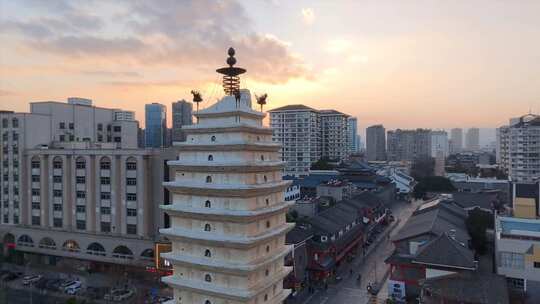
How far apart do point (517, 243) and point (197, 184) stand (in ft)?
85.6

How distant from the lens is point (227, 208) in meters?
16.4

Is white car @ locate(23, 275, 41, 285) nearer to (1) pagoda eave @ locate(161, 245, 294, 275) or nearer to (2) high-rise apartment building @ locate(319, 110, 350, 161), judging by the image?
(1) pagoda eave @ locate(161, 245, 294, 275)

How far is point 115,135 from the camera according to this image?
179 ft

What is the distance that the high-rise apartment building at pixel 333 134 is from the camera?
115m

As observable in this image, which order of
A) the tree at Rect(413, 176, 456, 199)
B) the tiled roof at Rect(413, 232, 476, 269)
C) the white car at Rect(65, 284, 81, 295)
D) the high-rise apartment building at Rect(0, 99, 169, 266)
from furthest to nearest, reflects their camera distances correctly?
1. the tree at Rect(413, 176, 456, 199)
2. the high-rise apartment building at Rect(0, 99, 169, 266)
3. the white car at Rect(65, 284, 81, 295)
4. the tiled roof at Rect(413, 232, 476, 269)

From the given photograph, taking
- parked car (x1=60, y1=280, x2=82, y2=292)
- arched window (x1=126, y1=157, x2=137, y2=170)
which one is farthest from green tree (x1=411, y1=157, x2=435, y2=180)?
parked car (x1=60, y1=280, x2=82, y2=292)

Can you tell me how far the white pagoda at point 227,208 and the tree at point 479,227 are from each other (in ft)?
101

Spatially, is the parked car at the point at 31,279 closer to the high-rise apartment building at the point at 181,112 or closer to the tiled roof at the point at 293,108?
the high-rise apartment building at the point at 181,112

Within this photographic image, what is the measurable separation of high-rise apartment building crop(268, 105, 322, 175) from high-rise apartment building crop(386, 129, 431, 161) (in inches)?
3063

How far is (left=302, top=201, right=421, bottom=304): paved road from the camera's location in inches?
1281

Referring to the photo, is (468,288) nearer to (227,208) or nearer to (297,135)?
(227,208)

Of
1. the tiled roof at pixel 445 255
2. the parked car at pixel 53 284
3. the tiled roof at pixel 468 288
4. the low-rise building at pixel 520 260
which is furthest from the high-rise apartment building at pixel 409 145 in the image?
the parked car at pixel 53 284

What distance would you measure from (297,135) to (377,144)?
83592 mm

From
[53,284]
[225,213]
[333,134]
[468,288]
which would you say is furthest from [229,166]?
[333,134]
